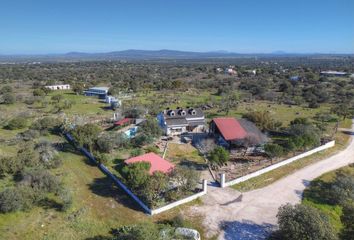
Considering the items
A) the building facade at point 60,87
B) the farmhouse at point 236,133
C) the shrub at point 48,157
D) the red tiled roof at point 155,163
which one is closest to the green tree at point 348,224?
the red tiled roof at point 155,163

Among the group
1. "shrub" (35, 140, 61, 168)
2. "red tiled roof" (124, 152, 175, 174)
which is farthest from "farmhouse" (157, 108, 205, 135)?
"shrub" (35, 140, 61, 168)

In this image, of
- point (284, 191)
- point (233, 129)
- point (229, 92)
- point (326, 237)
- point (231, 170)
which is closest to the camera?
point (326, 237)

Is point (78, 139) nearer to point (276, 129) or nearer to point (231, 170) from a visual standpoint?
point (231, 170)

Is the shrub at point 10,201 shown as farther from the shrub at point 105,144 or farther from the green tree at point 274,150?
the green tree at point 274,150

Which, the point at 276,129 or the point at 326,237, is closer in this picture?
the point at 326,237

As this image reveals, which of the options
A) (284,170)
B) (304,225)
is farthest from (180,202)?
(284,170)

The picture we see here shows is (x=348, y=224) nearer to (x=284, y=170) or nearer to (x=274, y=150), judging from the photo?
(x=284, y=170)

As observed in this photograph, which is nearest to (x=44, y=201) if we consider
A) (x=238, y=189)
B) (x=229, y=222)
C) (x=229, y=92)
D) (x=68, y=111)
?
(x=229, y=222)
